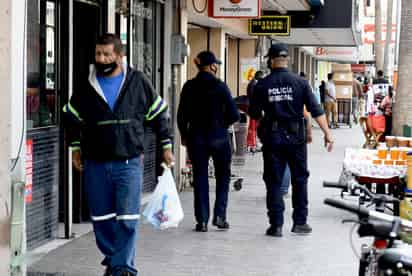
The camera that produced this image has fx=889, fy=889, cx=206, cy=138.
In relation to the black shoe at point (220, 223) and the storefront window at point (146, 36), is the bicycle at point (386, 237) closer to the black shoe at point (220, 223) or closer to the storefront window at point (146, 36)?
the black shoe at point (220, 223)

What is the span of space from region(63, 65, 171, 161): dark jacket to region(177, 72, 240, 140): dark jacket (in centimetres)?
241

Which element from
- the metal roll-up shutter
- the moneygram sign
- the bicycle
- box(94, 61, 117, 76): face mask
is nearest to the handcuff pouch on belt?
the metal roll-up shutter

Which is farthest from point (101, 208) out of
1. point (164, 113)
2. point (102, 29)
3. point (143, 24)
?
point (143, 24)

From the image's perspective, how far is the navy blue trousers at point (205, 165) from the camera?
924cm

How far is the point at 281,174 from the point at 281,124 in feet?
1.75

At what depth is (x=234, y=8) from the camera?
14.1 m

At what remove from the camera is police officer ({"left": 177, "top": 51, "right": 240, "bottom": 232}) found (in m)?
9.23

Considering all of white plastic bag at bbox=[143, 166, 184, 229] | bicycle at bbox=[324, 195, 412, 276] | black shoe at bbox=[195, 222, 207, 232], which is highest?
bicycle at bbox=[324, 195, 412, 276]

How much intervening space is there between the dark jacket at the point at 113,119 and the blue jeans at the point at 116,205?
0.30 feet

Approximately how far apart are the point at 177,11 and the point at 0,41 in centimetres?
722

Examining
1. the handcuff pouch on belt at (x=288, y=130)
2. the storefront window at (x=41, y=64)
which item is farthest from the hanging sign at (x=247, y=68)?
the storefront window at (x=41, y=64)

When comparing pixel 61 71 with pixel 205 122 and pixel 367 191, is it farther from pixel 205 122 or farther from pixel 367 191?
→ pixel 367 191

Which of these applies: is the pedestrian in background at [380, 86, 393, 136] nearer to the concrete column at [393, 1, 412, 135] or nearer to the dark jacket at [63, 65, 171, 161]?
the concrete column at [393, 1, 412, 135]

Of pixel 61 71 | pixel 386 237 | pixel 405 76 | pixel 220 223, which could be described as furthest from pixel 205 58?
pixel 405 76
